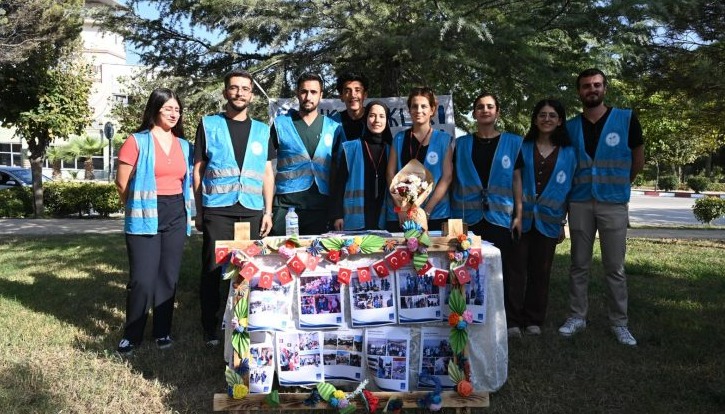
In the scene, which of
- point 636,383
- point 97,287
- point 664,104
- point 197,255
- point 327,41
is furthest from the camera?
point 664,104

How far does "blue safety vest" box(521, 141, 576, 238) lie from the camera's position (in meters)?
4.57

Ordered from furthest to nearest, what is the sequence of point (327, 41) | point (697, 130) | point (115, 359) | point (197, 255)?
point (697, 130) → point (197, 255) → point (327, 41) → point (115, 359)

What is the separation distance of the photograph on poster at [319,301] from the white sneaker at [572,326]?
222 centimetres

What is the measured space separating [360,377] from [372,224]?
52.7 inches

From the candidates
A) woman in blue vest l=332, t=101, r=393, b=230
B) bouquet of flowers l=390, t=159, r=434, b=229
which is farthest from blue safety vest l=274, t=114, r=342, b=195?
bouquet of flowers l=390, t=159, r=434, b=229

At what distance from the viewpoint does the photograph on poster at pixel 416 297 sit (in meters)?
3.31

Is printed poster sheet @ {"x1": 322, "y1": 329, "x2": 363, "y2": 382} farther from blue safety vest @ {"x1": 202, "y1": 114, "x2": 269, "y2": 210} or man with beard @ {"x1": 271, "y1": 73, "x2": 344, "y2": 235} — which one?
blue safety vest @ {"x1": 202, "y1": 114, "x2": 269, "y2": 210}

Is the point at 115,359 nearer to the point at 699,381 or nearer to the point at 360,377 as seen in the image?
the point at 360,377

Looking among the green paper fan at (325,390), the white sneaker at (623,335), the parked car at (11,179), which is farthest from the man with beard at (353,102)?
the parked car at (11,179)

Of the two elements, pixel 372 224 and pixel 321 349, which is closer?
pixel 321 349

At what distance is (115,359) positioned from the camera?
→ 413 centimetres

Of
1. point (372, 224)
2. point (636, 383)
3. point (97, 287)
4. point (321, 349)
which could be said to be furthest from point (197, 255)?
point (636, 383)

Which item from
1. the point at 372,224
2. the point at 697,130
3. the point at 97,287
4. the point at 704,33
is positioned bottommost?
the point at 97,287

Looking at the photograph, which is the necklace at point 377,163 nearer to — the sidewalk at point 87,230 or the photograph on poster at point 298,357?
the photograph on poster at point 298,357
